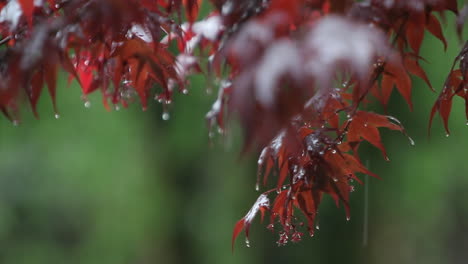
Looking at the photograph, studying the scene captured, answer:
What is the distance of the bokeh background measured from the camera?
3.41 meters

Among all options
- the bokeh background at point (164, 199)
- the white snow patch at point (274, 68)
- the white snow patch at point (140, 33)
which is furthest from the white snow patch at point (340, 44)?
the bokeh background at point (164, 199)

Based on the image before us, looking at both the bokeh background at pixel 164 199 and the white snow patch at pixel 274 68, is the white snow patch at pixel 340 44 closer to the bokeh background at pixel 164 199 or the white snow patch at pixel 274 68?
the white snow patch at pixel 274 68

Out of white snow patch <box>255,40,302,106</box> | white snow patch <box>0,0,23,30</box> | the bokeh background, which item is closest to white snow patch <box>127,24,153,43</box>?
white snow patch <box>0,0,23,30</box>

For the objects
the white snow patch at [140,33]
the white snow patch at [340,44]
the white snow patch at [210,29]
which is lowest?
the white snow patch at [210,29]

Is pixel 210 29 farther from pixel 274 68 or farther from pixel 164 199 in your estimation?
pixel 164 199

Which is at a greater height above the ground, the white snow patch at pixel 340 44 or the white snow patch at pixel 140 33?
the white snow patch at pixel 340 44

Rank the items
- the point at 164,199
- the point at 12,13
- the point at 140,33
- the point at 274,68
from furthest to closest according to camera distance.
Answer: the point at 164,199
the point at 140,33
the point at 12,13
the point at 274,68

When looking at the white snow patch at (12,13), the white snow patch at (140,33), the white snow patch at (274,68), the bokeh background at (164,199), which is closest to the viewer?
the white snow patch at (274,68)

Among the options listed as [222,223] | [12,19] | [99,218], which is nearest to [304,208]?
[12,19]

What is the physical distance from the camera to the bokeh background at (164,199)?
341 cm

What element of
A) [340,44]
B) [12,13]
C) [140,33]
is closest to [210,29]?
[140,33]

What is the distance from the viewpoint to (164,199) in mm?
3617

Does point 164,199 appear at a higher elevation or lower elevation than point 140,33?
lower

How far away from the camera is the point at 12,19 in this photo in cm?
82
